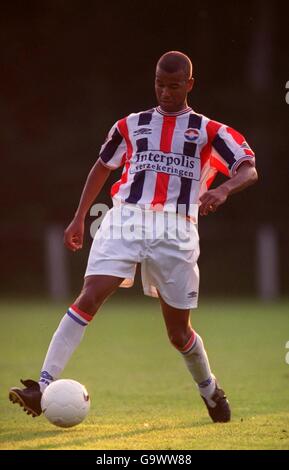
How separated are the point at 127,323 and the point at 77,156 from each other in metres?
5.43

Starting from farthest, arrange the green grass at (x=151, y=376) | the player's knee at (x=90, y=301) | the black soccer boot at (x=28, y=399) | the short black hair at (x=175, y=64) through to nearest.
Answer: the short black hair at (x=175, y=64) < the player's knee at (x=90, y=301) < the black soccer boot at (x=28, y=399) < the green grass at (x=151, y=376)

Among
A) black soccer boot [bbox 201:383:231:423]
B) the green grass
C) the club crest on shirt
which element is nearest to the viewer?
the green grass

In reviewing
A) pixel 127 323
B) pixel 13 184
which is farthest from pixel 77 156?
pixel 127 323

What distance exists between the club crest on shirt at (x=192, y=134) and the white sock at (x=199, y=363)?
1.01 metres

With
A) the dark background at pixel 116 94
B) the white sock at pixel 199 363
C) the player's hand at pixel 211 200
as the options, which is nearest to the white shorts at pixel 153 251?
the white sock at pixel 199 363

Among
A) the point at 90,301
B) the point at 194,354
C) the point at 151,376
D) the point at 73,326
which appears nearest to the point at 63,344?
the point at 73,326

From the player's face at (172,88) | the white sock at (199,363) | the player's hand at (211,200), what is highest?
the player's face at (172,88)

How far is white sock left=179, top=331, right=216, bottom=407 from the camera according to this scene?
567 cm

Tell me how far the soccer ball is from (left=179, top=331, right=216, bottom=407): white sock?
699mm

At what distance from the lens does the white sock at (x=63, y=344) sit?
5355 mm

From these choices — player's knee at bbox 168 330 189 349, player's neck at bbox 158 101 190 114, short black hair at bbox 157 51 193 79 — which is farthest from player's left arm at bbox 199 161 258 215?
player's knee at bbox 168 330 189 349

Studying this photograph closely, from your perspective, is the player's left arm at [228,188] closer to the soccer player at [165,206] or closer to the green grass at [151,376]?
the soccer player at [165,206]

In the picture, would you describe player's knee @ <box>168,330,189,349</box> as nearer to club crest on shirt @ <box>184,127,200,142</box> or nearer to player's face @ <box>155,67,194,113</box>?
club crest on shirt @ <box>184,127,200,142</box>

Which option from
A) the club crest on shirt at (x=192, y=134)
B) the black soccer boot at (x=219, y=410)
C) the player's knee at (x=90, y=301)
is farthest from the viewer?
the black soccer boot at (x=219, y=410)
